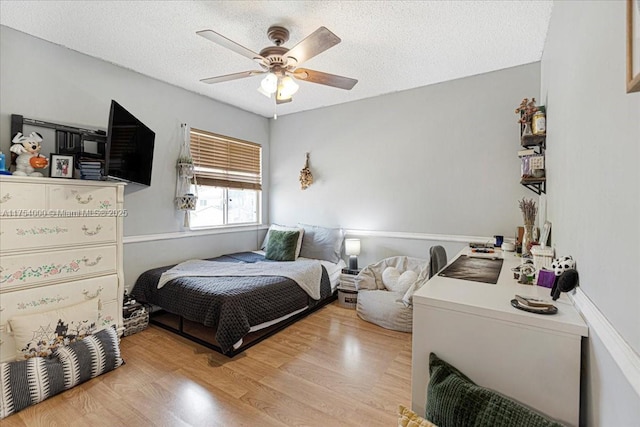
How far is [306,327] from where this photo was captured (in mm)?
2859

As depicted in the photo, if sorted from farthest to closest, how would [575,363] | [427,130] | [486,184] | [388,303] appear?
[427,130], [486,184], [388,303], [575,363]

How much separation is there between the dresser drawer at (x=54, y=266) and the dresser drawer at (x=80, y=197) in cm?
35

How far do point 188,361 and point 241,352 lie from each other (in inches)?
15.9

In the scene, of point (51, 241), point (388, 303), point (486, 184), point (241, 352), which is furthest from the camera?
point (486, 184)

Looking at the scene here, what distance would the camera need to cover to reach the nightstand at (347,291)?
3.37 m

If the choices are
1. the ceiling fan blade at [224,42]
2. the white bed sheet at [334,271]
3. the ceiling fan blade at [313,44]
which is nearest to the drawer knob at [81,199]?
the ceiling fan blade at [224,42]

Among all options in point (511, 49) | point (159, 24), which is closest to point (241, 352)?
point (159, 24)

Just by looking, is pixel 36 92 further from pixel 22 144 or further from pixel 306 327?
pixel 306 327

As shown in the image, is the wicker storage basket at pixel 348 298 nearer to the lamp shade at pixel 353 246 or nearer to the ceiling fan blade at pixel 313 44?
the lamp shade at pixel 353 246

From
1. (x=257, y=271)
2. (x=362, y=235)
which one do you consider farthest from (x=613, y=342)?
(x=362, y=235)

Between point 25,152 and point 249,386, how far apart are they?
2413 mm

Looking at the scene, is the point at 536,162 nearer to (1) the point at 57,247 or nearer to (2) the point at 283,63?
(2) the point at 283,63

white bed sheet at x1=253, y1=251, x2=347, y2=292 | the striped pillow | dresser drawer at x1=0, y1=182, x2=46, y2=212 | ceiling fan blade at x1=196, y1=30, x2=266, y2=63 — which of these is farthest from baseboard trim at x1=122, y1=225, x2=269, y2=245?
ceiling fan blade at x1=196, y1=30, x2=266, y2=63

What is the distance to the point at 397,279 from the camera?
3.07 metres
